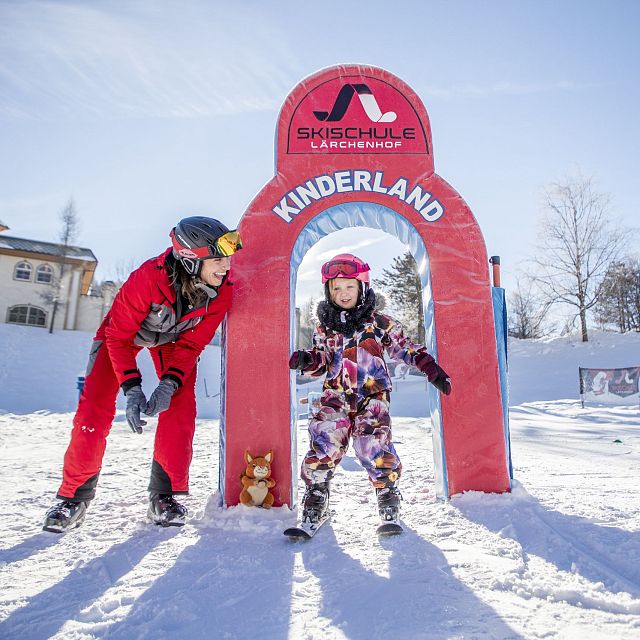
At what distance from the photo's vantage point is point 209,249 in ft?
8.22

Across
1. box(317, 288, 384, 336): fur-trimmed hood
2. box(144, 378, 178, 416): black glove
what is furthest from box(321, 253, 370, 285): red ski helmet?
box(144, 378, 178, 416): black glove

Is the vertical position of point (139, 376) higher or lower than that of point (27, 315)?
lower

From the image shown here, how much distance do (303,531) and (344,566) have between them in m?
0.37

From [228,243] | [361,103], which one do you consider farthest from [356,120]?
[228,243]

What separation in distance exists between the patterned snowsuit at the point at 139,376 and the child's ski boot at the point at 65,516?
0.12ft

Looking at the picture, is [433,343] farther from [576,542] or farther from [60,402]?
[60,402]

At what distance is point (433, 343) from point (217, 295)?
4.55 feet

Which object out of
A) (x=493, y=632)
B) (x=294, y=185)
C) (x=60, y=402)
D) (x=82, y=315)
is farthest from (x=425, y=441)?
(x=82, y=315)

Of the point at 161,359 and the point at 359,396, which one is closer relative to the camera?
the point at 359,396

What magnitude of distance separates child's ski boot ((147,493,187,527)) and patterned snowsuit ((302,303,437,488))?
0.64m

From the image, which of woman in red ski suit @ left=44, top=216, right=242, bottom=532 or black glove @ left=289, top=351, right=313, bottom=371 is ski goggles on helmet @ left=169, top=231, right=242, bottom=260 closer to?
woman in red ski suit @ left=44, top=216, right=242, bottom=532

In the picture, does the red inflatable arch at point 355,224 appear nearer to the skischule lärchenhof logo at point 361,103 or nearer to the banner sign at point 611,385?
the skischule lärchenhof logo at point 361,103

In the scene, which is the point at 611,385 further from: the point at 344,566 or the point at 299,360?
the point at 344,566

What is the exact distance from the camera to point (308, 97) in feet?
10.6
